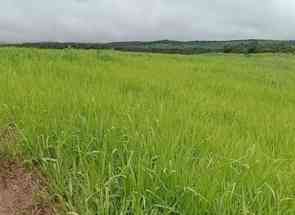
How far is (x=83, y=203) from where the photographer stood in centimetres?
246

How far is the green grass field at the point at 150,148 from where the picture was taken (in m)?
2.46

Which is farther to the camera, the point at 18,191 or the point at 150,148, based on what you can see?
the point at 150,148

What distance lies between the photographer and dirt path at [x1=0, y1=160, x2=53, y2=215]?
2.66 m

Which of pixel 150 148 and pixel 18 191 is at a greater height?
pixel 150 148

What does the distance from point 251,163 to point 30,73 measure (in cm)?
415

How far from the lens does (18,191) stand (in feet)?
9.57

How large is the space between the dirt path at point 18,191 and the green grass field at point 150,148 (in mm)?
114

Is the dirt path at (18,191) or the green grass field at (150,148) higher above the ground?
the green grass field at (150,148)

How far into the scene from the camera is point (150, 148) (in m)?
3.07

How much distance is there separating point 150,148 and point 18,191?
3.20 ft

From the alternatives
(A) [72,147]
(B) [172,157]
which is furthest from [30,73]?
(B) [172,157]

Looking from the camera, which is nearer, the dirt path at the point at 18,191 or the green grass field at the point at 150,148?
the green grass field at the point at 150,148

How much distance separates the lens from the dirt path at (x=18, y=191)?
2656 millimetres

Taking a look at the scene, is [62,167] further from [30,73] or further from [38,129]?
[30,73]
